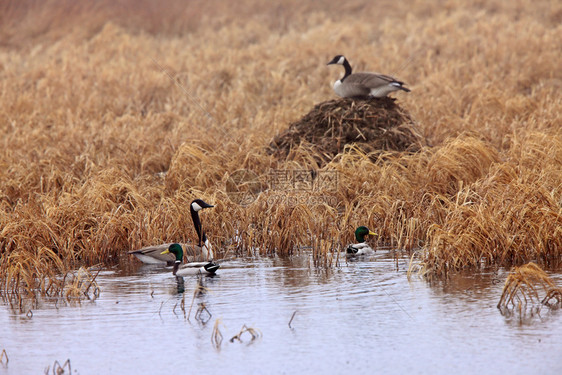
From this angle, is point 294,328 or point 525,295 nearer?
point 294,328

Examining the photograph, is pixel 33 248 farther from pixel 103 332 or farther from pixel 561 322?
→ pixel 561 322

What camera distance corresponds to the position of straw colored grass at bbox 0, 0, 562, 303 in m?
9.87

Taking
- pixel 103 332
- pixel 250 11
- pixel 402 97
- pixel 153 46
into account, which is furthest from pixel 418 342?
pixel 250 11

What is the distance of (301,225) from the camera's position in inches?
403

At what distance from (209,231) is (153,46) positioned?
63.3ft

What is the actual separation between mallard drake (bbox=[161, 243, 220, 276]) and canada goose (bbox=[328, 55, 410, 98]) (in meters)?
5.25

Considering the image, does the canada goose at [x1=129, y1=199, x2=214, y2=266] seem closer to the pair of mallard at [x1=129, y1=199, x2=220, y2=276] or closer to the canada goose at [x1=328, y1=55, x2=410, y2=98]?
the pair of mallard at [x1=129, y1=199, x2=220, y2=276]

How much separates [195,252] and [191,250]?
0.18ft

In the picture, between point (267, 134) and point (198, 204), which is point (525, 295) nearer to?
point (198, 204)

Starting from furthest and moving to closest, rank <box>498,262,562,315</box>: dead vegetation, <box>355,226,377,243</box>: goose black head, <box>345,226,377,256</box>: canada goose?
<box>355,226,377,243</box>: goose black head
<box>345,226,377,256</box>: canada goose
<box>498,262,562,315</box>: dead vegetation

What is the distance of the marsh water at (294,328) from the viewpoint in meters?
6.09

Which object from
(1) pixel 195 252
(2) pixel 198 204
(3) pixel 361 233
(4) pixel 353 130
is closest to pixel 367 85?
(4) pixel 353 130

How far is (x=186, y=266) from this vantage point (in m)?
9.16

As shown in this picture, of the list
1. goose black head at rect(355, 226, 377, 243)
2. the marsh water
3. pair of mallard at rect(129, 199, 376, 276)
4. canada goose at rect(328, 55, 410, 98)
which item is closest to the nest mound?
canada goose at rect(328, 55, 410, 98)
